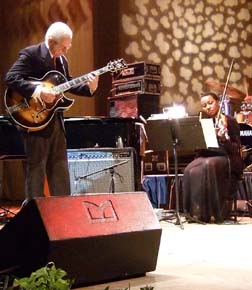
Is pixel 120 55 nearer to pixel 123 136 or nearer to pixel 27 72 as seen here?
pixel 123 136

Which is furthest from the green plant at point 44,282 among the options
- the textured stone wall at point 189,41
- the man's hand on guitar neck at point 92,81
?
the textured stone wall at point 189,41

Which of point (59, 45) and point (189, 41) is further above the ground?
point (189, 41)

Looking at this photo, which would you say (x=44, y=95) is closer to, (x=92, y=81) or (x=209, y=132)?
(x=92, y=81)

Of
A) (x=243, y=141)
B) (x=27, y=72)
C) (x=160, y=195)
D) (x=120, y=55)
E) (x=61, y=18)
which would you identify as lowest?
Answer: (x=160, y=195)

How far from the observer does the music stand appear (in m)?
5.34

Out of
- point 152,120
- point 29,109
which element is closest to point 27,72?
point 29,109

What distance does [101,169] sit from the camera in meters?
5.70

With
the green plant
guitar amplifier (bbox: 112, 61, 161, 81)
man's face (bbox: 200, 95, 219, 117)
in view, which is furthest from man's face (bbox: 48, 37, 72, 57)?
guitar amplifier (bbox: 112, 61, 161, 81)

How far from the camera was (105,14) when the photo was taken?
344 inches

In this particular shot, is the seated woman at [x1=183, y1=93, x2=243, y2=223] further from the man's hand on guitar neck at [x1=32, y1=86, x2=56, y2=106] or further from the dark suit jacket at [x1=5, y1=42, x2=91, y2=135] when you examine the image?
the man's hand on guitar neck at [x1=32, y1=86, x2=56, y2=106]

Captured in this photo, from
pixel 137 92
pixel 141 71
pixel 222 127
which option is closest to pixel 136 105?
pixel 137 92

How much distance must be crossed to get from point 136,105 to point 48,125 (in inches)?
130

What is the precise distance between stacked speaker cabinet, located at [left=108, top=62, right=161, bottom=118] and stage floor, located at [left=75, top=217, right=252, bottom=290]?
7.87 feet

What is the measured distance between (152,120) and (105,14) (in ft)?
12.2
